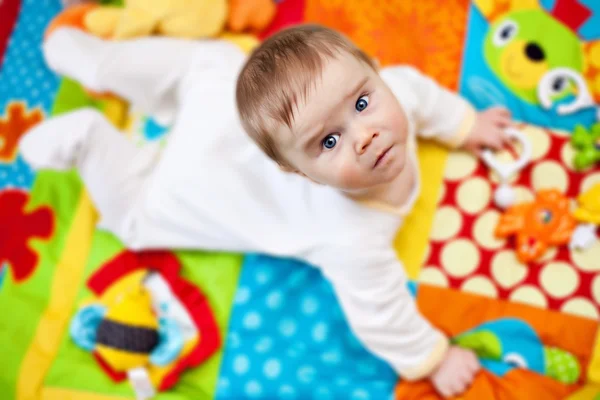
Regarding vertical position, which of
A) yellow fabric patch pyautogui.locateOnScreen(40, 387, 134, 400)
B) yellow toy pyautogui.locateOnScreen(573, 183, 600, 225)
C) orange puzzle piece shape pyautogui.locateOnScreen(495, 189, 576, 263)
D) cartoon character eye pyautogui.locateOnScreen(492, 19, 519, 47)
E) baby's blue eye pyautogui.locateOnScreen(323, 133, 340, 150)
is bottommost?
yellow fabric patch pyautogui.locateOnScreen(40, 387, 134, 400)

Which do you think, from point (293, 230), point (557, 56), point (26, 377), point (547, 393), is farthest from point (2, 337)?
point (557, 56)

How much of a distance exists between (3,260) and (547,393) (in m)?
1.00

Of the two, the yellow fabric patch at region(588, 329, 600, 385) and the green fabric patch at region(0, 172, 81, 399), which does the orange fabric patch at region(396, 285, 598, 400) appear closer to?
the yellow fabric patch at region(588, 329, 600, 385)

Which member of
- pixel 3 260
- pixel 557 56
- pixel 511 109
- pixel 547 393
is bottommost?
pixel 3 260

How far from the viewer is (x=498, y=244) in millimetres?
981

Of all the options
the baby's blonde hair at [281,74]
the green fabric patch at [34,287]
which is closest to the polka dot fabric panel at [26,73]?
the green fabric patch at [34,287]

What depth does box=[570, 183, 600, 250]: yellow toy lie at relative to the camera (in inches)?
36.2

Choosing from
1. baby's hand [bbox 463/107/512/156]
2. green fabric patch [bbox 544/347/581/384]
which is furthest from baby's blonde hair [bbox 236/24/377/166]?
green fabric patch [bbox 544/347/581/384]

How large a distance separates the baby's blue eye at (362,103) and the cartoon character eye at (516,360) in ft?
1.60

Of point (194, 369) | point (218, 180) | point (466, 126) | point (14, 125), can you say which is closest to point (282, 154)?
point (218, 180)

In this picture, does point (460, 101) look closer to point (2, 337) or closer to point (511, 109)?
point (511, 109)

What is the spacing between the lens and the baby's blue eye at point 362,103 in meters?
0.73

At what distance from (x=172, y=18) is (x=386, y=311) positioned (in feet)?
2.34

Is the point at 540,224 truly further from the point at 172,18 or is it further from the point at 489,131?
the point at 172,18
